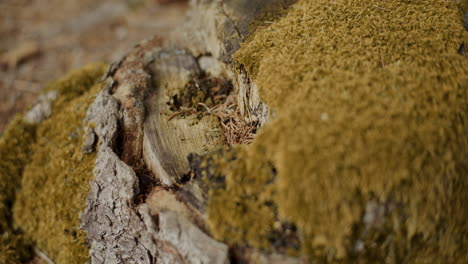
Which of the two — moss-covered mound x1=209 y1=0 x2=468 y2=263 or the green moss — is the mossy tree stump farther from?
the green moss

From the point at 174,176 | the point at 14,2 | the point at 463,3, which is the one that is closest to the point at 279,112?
the point at 174,176

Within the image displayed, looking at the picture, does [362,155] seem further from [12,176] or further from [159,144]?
[12,176]

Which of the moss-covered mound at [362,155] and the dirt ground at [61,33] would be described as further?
the dirt ground at [61,33]

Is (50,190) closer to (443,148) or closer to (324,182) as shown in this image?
(324,182)

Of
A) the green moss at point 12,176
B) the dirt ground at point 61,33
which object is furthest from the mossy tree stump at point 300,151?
the dirt ground at point 61,33

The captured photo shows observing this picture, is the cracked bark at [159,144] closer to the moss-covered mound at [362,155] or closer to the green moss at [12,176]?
the moss-covered mound at [362,155]

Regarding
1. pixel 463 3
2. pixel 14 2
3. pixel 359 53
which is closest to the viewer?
pixel 359 53
